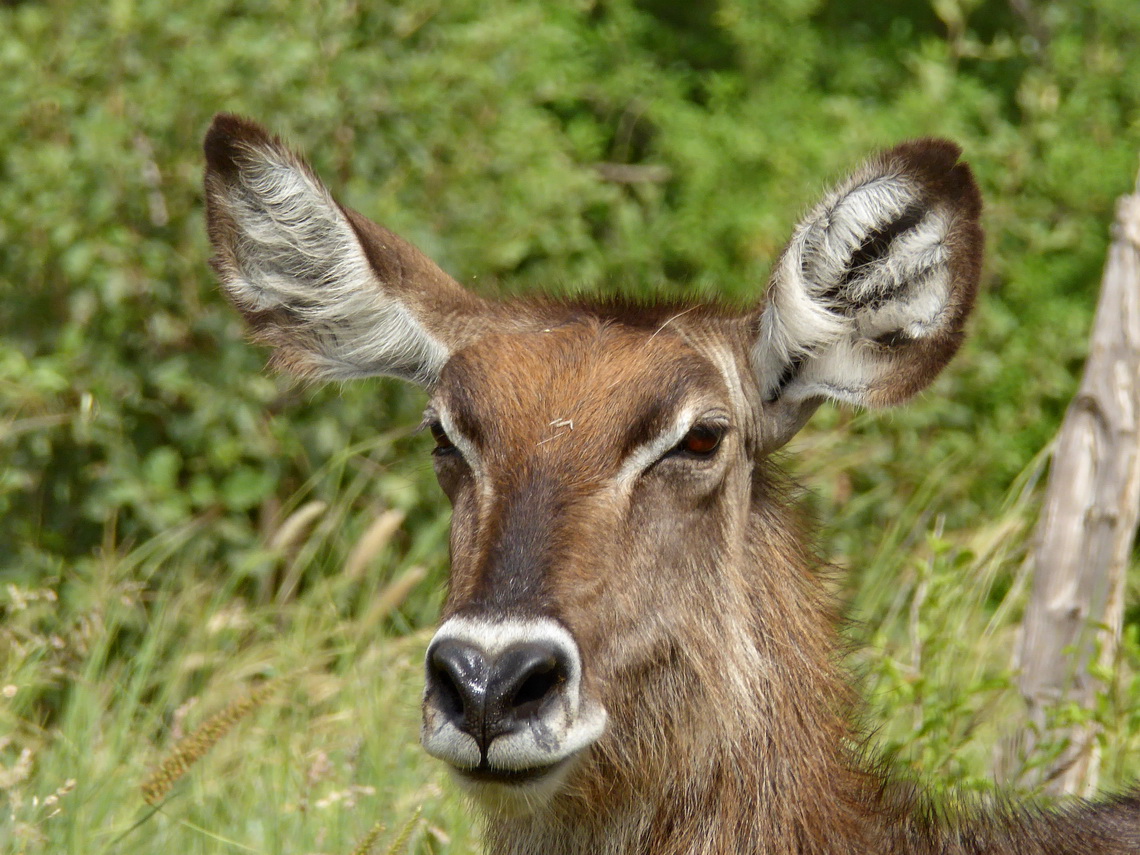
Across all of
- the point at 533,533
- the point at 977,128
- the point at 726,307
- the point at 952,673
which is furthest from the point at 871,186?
the point at 977,128

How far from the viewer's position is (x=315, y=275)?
432 cm

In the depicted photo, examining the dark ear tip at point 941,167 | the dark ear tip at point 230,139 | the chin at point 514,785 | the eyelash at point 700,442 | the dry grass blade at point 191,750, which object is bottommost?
the dry grass blade at point 191,750

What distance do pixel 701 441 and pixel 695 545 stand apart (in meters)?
0.25

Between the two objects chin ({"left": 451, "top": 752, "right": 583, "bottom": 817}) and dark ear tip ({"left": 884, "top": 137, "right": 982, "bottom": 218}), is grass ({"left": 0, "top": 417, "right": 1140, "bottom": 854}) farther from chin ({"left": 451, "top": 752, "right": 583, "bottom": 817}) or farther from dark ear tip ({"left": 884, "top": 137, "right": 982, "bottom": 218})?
dark ear tip ({"left": 884, "top": 137, "right": 982, "bottom": 218})

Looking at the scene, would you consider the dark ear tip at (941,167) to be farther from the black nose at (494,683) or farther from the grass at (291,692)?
the black nose at (494,683)

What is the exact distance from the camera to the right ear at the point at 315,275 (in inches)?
163

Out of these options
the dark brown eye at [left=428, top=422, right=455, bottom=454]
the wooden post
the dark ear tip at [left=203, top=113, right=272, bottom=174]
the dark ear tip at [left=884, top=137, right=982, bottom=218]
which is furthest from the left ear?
the wooden post

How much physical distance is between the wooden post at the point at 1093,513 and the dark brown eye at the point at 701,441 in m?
2.18

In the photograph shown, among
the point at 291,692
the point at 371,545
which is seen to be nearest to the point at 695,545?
the point at 371,545

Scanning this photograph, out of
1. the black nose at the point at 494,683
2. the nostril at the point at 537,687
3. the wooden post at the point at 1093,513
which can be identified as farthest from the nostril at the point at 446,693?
the wooden post at the point at 1093,513

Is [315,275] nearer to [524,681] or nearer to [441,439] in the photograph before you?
[441,439]

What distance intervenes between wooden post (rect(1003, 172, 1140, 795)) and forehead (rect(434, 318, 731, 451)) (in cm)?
207

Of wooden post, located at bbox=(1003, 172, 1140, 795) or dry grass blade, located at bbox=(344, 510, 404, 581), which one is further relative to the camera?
dry grass blade, located at bbox=(344, 510, 404, 581)

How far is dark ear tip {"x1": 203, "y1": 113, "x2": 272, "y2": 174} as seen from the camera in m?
4.07
